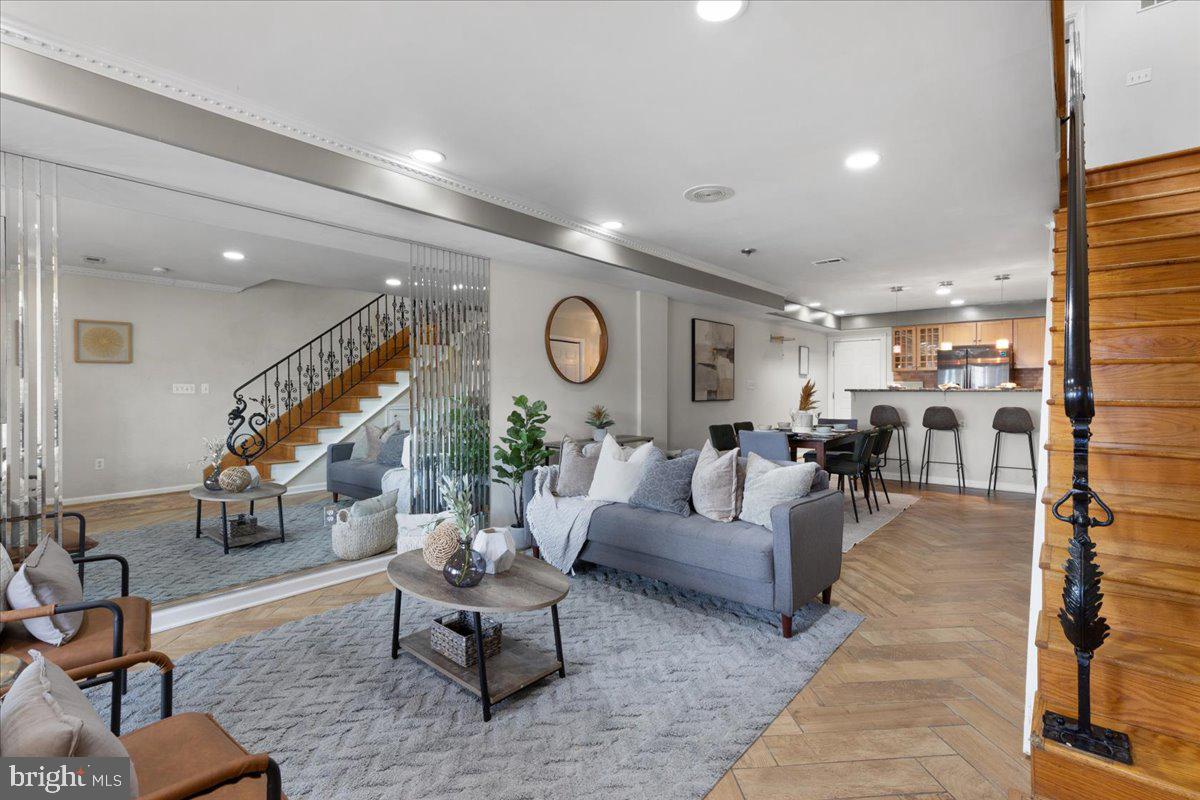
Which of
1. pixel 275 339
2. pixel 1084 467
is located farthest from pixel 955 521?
pixel 275 339

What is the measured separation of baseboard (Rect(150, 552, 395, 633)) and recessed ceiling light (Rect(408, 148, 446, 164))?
271 centimetres

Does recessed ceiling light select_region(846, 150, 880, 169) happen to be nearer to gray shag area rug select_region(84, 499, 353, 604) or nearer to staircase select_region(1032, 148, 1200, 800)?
staircase select_region(1032, 148, 1200, 800)

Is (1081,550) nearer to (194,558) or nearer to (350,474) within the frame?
(194,558)

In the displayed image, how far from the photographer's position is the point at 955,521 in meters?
5.29

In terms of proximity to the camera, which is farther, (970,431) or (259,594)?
(970,431)

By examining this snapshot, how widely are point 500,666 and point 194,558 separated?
290 centimetres

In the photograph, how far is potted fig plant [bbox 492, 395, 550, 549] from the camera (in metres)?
4.43

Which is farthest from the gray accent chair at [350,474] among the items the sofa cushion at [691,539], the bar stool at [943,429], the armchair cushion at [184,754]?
the bar stool at [943,429]

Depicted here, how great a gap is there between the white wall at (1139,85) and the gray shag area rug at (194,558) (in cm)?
648

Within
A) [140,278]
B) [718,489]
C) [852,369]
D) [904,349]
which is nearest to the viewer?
[718,489]

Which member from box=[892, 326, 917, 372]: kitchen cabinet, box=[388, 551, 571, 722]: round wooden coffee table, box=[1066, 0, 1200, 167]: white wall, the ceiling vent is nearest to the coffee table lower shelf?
box=[388, 551, 571, 722]: round wooden coffee table

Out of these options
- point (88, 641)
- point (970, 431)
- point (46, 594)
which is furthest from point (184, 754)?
point (970, 431)

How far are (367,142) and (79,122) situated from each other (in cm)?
114

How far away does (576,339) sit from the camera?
5.32 metres
